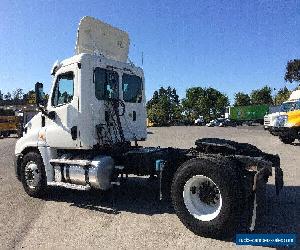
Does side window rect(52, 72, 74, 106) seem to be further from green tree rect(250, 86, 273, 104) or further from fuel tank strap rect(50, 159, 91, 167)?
green tree rect(250, 86, 273, 104)

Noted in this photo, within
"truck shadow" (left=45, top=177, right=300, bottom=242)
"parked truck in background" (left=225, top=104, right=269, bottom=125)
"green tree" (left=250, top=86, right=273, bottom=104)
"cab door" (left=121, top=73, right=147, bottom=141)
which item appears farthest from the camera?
"green tree" (left=250, top=86, right=273, bottom=104)

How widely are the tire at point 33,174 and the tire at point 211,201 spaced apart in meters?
3.49

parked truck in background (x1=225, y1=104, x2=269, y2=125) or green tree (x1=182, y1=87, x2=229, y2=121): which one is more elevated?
green tree (x1=182, y1=87, x2=229, y2=121)

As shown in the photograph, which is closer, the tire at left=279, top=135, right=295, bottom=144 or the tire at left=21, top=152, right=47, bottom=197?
the tire at left=21, top=152, right=47, bottom=197

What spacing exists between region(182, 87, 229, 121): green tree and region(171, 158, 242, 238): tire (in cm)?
10483

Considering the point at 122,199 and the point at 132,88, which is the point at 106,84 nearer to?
the point at 132,88

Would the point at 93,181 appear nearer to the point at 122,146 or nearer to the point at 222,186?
the point at 122,146

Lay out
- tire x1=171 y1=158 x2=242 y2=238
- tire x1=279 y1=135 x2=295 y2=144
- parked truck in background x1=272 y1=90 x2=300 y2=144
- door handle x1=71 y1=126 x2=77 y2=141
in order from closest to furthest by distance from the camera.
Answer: tire x1=171 y1=158 x2=242 y2=238
door handle x1=71 y1=126 x2=77 y2=141
parked truck in background x1=272 y1=90 x2=300 y2=144
tire x1=279 y1=135 x2=295 y2=144

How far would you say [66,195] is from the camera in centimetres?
846

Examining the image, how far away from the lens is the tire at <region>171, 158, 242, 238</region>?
206 inches

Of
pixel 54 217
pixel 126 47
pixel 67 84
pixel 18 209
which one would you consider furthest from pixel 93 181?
pixel 126 47

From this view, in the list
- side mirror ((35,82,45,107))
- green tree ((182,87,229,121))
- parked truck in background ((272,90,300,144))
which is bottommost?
parked truck in background ((272,90,300,144))

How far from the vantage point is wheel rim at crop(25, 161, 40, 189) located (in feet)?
26.5

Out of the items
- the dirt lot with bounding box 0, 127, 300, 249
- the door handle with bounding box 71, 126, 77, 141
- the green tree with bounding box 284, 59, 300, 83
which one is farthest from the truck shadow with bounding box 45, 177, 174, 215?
the green tree with bounding box 284, 59, 300, 83
